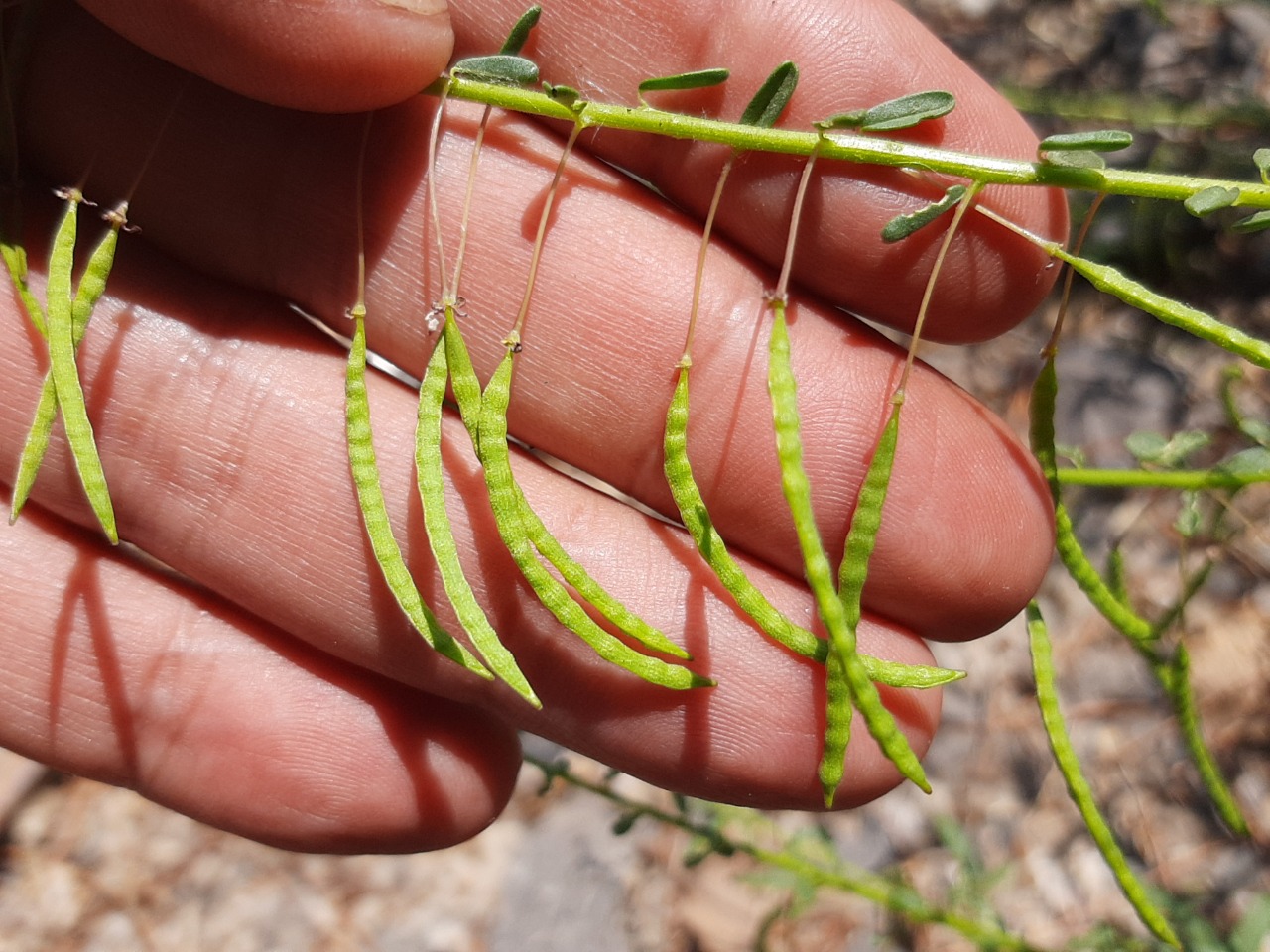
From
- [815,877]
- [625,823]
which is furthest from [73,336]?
[815,877]

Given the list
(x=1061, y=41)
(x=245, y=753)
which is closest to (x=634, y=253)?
(x=245, y=753)

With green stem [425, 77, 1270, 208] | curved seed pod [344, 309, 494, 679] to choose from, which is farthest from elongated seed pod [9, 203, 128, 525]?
green stem [425, 77, 1270, 208]

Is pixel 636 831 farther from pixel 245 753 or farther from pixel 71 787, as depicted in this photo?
pixel 71 787

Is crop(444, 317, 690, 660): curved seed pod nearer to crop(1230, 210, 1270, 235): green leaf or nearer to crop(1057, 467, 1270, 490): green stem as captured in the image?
crop(1057, 467, 1270, 490): green stem

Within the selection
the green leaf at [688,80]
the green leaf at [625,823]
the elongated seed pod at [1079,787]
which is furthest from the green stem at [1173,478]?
the green leaf at [625,823]

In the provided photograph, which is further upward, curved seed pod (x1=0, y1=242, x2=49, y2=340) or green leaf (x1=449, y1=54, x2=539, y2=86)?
green leaf (x1=449, y1=54, x2=539, y2=86)
